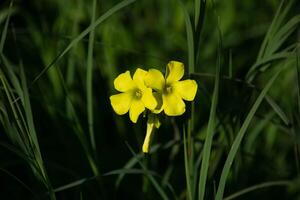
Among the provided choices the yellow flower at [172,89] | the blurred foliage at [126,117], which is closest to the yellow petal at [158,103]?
the yellow flower at [172,89]

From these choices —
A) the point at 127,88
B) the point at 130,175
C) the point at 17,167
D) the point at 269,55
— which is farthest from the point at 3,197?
the point at 269,55

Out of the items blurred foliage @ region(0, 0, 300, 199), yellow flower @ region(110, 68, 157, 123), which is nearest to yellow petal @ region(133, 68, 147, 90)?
yellow flower @ region(110, 68, 157, 123)

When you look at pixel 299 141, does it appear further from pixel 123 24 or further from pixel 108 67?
pixel 123 24

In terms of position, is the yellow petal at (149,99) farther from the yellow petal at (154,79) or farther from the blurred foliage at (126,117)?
the blurred foliage at (126,117)

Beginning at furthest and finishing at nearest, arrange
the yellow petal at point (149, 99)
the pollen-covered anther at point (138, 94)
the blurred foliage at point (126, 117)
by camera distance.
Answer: the blurred foliage at point (126, 117)
the pollen-covered anther at point (138, 94)
the yellow petal at point (149, 99)

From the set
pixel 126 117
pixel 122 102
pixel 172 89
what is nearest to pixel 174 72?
pixel 172 89

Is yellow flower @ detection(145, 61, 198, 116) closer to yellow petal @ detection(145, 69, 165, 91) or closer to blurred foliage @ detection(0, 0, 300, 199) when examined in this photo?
yellow petal @ detection(145, 69, 165, 91)

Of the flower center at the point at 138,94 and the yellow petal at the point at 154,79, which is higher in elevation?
the yellow petal at the point at 154,79
